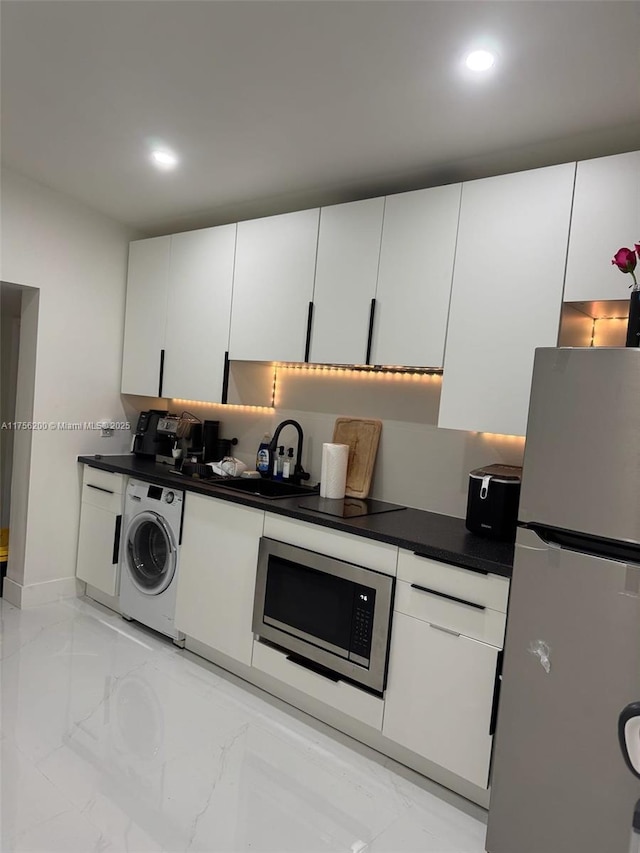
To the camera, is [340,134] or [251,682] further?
[251,682]

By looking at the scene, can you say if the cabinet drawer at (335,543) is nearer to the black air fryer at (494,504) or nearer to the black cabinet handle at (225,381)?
the black air fryer at (494,504)

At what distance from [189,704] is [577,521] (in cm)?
196

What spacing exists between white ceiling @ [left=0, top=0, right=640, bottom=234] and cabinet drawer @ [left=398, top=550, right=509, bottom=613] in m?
1.68

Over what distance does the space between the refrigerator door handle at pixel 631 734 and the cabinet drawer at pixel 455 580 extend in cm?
63

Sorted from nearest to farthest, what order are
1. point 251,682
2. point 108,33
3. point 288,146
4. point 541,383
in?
point 541,383 < point 108,33 < point 288,146 < point 251,682

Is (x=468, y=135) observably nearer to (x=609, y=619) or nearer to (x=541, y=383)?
(x=541, y=383)

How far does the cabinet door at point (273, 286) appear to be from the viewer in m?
2.92

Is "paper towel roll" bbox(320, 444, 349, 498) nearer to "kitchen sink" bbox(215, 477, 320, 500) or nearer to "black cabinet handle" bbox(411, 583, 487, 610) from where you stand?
"kitchen sink" bbox(215, 477, 320, 500)

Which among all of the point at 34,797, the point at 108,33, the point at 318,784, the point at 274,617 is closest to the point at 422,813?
the point at 318,784

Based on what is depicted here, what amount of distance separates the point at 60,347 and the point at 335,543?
2276mm

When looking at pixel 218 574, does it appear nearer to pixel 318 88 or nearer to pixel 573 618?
pixel 573 618

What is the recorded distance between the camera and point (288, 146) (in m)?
2.56

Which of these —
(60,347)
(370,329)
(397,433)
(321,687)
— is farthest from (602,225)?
(60,347)

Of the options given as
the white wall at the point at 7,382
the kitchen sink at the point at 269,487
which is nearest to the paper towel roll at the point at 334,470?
the kitchen sink at the point at 269,487
